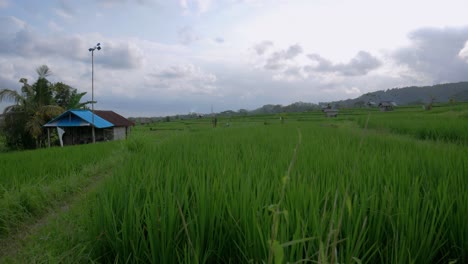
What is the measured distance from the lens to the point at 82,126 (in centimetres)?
1697

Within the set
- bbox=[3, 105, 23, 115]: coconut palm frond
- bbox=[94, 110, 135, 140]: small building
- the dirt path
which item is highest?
bbox=[3, 105, 23, 115]: coconut palm frond

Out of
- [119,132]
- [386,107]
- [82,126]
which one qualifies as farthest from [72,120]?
[386,107]

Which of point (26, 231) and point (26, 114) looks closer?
point (26, 231)

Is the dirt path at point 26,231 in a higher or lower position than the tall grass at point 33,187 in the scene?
lower

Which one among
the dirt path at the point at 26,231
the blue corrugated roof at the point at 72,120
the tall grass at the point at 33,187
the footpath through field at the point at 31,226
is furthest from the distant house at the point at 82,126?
the dirt path at the point at 26,231

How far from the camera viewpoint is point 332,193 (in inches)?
59.2

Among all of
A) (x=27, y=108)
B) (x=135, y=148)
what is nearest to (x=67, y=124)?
(x=27, y=108)

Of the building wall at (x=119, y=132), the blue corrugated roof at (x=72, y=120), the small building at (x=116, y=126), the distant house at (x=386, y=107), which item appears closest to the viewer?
the blue corrugated roof at (x=72, y=120)

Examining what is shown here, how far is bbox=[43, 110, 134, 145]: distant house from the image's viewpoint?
15896 millimetres

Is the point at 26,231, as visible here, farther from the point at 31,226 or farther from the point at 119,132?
the point at 119,132

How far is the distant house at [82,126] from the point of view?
52.2 ft

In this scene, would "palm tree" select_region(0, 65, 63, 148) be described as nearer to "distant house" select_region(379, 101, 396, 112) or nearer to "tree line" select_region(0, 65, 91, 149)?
"tree line" select_region(0, 65, 91, 149)

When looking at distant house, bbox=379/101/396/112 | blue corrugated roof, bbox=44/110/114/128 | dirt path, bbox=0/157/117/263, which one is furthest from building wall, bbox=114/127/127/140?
distant house, bbox=379/101/396/112

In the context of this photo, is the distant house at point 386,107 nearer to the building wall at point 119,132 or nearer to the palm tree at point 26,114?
the building wall at point 119,132
